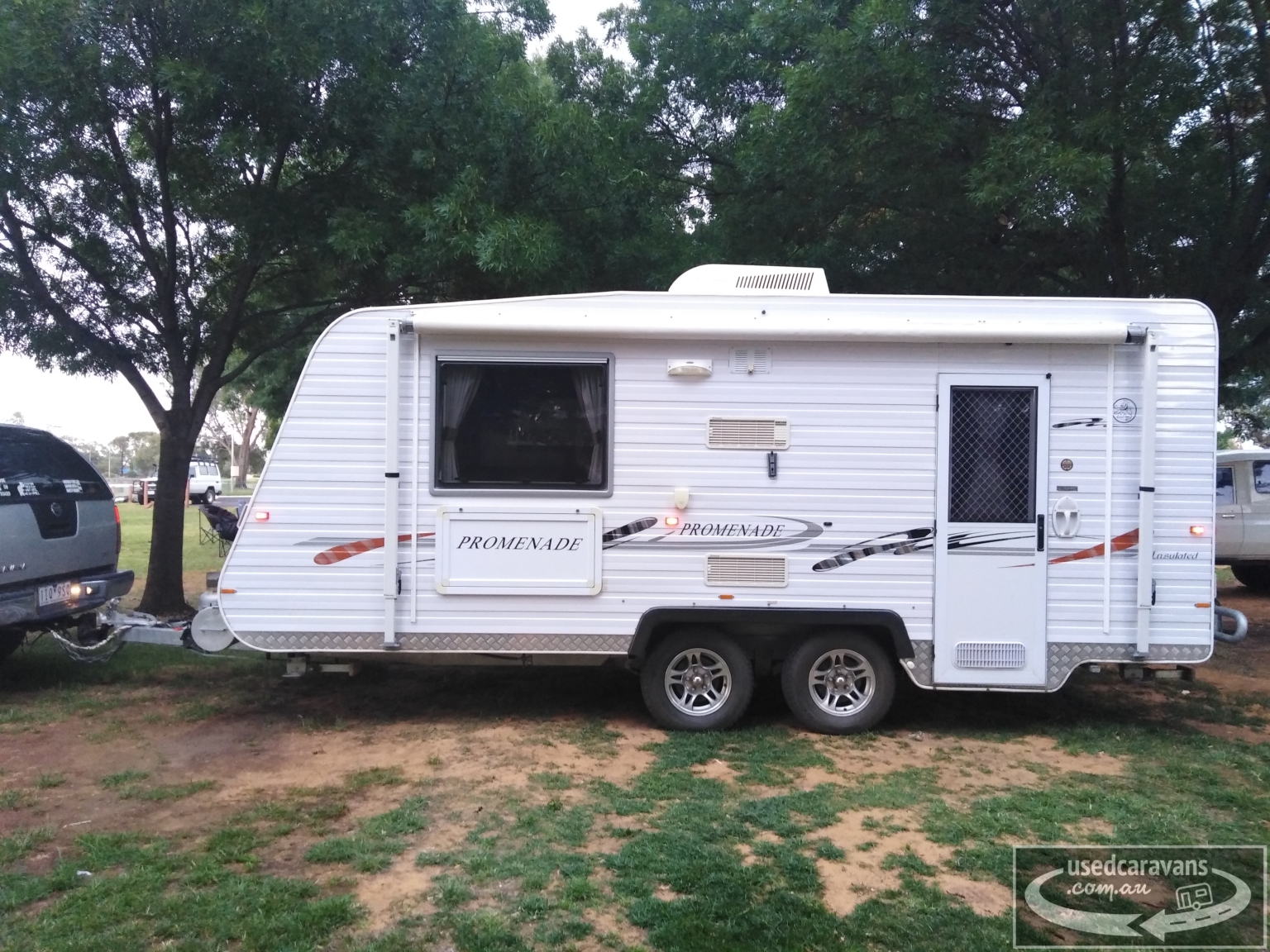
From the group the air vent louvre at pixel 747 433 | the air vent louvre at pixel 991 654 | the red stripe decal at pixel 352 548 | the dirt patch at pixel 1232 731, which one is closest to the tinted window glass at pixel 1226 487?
the dirt patch at pixel 1232 731

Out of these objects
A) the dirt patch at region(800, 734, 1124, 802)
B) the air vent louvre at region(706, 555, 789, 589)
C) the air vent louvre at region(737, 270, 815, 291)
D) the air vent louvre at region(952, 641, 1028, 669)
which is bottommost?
the dirt patch at region(800, 734, 1124, 802)

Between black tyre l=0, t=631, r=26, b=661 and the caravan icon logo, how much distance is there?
748cm

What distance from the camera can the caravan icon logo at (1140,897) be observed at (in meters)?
3.64

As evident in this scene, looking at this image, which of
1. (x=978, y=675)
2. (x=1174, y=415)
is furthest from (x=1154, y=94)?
(x=978, y=675)

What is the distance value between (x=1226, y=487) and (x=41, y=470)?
13273mm

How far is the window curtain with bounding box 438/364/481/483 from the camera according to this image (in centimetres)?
595

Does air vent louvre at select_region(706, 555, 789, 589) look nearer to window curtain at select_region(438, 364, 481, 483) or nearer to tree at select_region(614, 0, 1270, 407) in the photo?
window curtain at select_region(438, 364, 481, 483)

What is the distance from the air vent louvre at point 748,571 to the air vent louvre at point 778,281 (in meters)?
1.78

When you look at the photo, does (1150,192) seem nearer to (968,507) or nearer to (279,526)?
(968,507)

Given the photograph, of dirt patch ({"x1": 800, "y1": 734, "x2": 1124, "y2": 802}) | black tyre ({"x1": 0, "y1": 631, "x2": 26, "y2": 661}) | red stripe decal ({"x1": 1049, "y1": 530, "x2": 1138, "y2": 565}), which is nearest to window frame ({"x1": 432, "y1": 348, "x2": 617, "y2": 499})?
dirt patch ({"x1": 800, "y1": 734, "x2": 1124, "y2": 802})

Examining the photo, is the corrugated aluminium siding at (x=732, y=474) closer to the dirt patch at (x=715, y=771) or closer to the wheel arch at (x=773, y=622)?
the wheel arch at (x=773, y=622)

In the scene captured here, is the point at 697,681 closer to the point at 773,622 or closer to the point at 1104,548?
the point at 773,622

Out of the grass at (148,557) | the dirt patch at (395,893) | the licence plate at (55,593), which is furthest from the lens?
the grass at (148,557)

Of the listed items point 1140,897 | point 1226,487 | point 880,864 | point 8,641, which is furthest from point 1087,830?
point 1226,487
